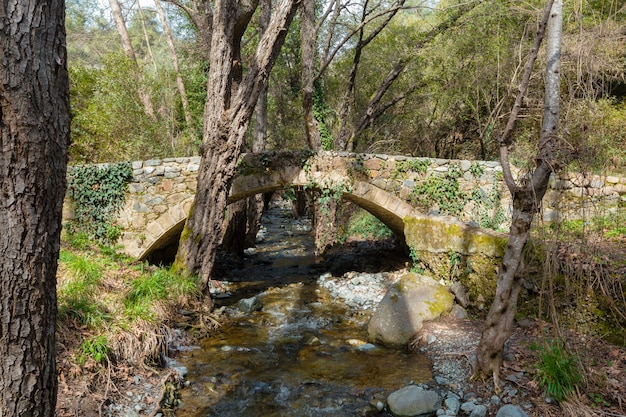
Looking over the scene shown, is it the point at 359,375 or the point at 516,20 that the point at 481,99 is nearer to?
the point at 516,20

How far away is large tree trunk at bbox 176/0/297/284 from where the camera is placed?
6.32 metres

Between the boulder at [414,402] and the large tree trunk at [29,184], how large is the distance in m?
2.97

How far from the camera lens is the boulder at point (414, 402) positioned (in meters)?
3.76

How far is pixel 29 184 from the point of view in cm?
183

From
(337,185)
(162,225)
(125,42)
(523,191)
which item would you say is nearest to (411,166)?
(337,185)

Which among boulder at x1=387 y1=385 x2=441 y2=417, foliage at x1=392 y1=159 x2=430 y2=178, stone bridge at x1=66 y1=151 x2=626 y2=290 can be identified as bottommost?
boulder at x1=387 y1=385 x2=441 y2=417

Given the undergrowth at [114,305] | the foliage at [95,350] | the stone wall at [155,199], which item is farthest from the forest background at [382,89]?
the foliage at [95,350]

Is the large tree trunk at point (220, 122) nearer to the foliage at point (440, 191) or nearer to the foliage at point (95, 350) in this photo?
the foliage at point (95, 350)

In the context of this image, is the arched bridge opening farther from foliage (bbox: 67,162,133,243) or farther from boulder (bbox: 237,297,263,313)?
boulder (bbox: 237,297,263,313)

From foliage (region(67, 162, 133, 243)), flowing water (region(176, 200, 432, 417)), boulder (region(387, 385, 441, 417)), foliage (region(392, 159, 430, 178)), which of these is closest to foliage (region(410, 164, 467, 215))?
foliage (region(392, 159, 430, 178))

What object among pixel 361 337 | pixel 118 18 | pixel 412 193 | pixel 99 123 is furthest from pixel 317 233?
pixel 118 18

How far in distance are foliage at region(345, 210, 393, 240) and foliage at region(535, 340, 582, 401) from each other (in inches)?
313

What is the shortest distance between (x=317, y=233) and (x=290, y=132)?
6.56 m

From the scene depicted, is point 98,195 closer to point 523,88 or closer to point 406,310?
point 406,310
